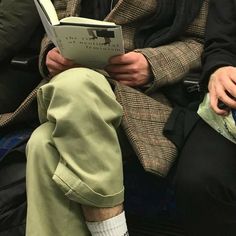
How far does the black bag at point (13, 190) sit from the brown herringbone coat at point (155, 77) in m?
0.28

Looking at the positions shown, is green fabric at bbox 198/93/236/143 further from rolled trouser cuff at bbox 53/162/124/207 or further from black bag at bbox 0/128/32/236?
black bag at bbox 0/128/32/236

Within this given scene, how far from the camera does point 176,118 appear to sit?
52.1 inches

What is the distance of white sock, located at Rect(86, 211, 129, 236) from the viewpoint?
3.52ft

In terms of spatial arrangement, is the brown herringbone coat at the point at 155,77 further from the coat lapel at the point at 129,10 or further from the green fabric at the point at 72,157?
the green fabric at the point at 72,157

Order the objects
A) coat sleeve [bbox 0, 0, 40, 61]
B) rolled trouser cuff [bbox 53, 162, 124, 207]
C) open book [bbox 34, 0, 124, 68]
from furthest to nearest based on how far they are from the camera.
Answer: coat sleeve [bbox 0, 0, 40, 61], open book [bbox 34, 0, 124, 68], rolled trouser cuff [bbox 53, 162, 124, 207]

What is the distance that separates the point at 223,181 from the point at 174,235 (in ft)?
1.91

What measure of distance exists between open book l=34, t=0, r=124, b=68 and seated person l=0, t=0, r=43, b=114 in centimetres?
22

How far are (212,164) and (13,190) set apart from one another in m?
0.48

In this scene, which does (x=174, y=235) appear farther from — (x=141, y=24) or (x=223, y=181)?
(x=141, y=24)

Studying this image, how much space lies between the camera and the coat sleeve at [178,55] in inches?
52.6

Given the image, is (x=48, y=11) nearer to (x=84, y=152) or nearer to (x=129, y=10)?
(x=129, y=10)

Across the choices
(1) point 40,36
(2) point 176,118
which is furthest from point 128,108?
(1) point 40,36

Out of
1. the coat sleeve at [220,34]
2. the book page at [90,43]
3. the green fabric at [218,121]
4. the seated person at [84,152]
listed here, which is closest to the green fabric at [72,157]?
the seated person at [84,152]

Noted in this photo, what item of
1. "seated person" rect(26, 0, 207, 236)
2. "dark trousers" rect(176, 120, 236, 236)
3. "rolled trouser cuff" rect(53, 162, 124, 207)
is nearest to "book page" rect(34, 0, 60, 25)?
"seated person" rect(26, 0, 207, 236)
